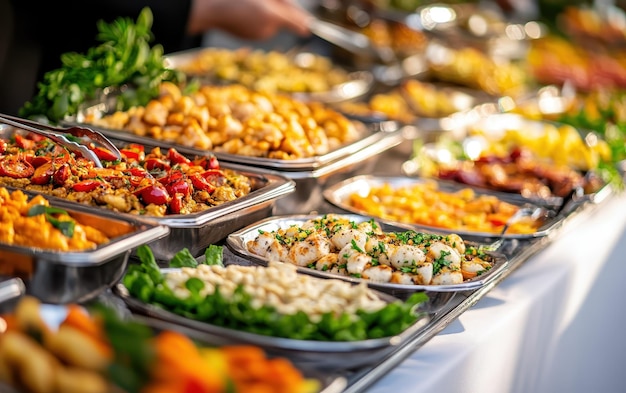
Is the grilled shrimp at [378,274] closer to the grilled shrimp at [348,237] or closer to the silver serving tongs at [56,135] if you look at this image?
the grilled shrimp at [348,237]

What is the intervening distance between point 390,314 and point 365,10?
418cm

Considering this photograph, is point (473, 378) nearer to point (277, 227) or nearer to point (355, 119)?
point (277, 227)

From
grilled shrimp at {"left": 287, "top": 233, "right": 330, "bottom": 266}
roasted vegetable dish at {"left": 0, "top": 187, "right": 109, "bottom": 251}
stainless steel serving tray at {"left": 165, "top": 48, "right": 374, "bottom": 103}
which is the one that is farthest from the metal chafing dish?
stainless steel serving tray at {"left": 165, "top": 48, "right": 374, "bottom": 103}

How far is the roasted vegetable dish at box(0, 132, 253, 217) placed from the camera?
6.77 feet

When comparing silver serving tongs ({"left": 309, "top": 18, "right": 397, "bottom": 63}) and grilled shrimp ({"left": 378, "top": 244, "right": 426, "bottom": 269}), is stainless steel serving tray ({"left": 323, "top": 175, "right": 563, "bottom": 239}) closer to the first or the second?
grilled shrimp ({"left": 378, "top": 244, "right": 426, "bottom": 269})

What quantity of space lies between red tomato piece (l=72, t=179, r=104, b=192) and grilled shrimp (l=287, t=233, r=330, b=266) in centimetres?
50

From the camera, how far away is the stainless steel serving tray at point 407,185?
256 cm

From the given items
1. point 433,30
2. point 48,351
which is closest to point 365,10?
point 433,30

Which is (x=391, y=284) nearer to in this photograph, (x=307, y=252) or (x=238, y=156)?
(x=307, y=252)

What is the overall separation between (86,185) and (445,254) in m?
0.89

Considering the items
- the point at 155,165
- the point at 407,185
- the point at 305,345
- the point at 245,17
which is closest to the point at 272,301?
the point at 305,345

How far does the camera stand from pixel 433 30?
18.5 feet

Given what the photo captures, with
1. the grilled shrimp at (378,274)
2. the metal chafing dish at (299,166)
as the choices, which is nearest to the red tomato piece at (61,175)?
the metal chafing dish at (299,166)

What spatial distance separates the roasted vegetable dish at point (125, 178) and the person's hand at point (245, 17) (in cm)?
142
